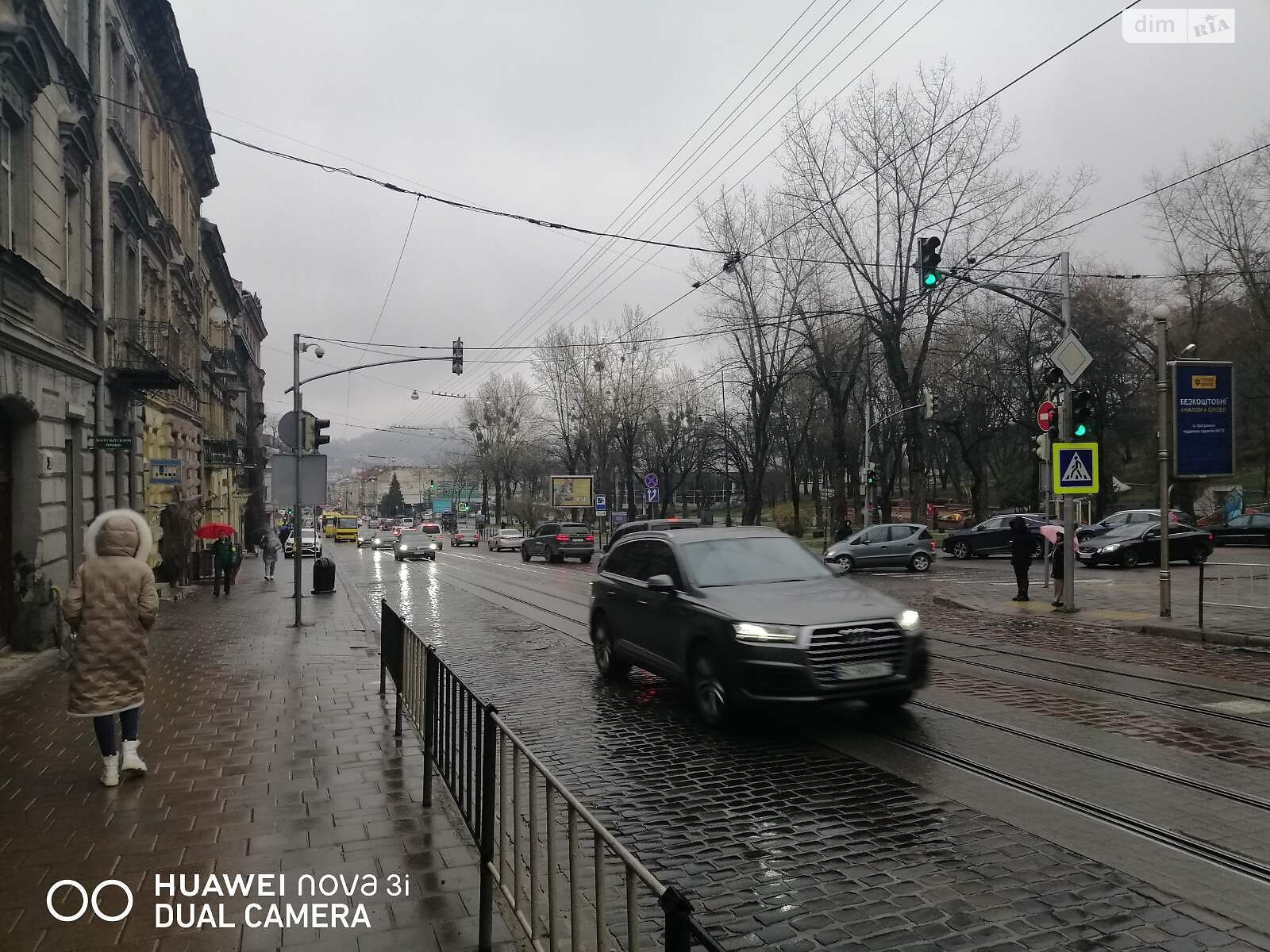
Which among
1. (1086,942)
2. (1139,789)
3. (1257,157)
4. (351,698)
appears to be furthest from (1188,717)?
(1257,157)

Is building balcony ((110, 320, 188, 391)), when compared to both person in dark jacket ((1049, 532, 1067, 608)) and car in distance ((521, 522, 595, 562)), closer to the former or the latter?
person in dark jacket ((1049, 532, 1067, 608))

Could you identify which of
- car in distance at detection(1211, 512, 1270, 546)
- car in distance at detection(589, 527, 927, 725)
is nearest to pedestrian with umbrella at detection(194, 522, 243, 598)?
car in distance at detection(589, 527, 927, 725)

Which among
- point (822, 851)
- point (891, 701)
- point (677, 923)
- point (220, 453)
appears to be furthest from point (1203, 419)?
point (220, 453)

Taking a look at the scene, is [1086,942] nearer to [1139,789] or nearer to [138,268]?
[1139,789]

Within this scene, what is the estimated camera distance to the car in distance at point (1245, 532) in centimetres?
3294

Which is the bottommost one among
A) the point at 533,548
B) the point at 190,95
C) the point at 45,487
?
the point at 533,548

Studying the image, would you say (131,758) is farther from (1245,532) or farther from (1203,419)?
(1245,532)

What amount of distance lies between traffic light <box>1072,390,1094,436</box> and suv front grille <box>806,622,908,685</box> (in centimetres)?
1069

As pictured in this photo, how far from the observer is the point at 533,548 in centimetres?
4425

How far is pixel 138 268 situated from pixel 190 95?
7.58 metres

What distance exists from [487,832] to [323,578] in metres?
21.0

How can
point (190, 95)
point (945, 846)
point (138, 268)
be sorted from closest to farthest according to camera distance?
point (945, 846) → point (138, 268) → point (190, 95)

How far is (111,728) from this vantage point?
20.5ft

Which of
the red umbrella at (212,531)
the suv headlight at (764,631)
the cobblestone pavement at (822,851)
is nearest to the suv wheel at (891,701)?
the cobblestone pavement at (822,851)
